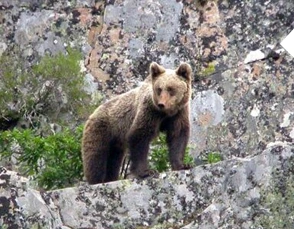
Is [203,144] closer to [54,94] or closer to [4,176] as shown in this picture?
[54,94]

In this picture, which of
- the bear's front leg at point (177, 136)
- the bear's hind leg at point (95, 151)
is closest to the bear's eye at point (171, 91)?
the bear's front leg at point (177, 136)

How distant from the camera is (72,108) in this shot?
18047mm

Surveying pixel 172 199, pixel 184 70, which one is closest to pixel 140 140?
pixel 184 70

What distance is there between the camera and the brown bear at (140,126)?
14.2 m

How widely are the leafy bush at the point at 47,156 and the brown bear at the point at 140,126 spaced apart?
261 millimetres

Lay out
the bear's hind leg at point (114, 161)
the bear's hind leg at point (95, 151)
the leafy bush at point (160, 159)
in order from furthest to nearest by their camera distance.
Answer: the bear's hind leg at point (114, 161)
the leafy bush at point (160, 159)
the bear's hind leg at point (95, 151)

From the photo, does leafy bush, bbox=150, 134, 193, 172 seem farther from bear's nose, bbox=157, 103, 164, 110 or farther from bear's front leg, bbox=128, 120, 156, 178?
bear's nose, bbox=157, 103, 164, 110

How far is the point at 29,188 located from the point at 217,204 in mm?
1386

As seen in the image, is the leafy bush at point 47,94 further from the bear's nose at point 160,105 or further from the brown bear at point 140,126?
the bear's nose at point 160,105

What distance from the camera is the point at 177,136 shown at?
14.4m

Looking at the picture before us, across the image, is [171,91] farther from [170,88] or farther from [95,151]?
[95,151]

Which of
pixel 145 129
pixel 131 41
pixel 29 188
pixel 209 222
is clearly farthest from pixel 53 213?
pixel 131 41

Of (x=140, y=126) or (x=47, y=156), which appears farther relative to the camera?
(x=47, y=156)

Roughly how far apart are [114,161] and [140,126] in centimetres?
106
